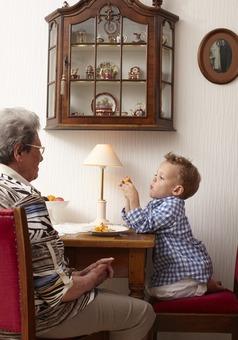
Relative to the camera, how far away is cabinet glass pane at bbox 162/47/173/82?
2.82m

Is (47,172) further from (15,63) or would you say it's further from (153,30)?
(153,30)

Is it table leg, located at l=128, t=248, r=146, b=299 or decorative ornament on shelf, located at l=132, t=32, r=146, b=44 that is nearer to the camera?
table leg, located at l=128, t=248, r=146, b=299

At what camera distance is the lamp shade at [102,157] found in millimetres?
2734

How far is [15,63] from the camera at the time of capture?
9.94 feet

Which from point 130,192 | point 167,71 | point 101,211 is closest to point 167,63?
point 167,71

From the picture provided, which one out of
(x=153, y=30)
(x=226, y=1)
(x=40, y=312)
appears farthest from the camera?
(x=226, y=1)

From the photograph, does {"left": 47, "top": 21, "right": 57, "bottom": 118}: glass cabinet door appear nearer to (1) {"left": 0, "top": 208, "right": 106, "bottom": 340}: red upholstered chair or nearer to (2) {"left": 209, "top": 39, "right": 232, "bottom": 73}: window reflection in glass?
(2) {"left": 209, "top": 39, "right": 232, "bottom": 73}: window reflection in glass

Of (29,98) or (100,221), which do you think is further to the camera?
(29,98)

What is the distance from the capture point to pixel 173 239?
7.93ft

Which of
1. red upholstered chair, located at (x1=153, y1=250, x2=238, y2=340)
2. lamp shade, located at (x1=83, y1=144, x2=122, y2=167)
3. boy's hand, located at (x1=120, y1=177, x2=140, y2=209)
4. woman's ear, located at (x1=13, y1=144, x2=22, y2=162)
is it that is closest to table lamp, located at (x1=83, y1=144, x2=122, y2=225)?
lamp shade, located at (x1=83, y1=144, x2=122, y2=167)

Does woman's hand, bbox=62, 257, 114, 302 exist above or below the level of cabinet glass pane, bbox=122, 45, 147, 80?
below

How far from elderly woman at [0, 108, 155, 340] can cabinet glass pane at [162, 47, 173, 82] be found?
112 centimetres

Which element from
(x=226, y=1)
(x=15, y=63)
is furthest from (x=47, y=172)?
(x=226, y=1)

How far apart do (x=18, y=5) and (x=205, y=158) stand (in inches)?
53.7
